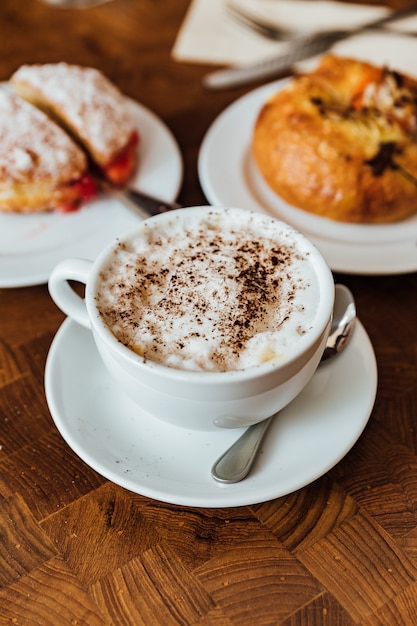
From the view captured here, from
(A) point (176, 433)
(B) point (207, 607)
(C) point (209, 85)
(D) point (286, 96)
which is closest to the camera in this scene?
(B) point (207, 607)

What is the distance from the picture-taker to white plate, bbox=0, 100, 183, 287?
46.3 inches

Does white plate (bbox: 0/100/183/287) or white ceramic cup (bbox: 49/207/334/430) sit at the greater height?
white ceramic cup (bbox: 49/207/334/430)

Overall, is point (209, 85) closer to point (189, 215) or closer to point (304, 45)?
point (304, 45)

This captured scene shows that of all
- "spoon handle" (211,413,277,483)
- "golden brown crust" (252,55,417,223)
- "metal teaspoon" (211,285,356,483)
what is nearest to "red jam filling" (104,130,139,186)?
"golden brown crust" (252,55,417,223)

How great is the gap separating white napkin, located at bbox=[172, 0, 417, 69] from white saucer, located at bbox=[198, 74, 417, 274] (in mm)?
272

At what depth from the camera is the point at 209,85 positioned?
161 centimetres

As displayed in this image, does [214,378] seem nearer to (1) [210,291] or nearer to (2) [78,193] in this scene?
(1) [210,291]

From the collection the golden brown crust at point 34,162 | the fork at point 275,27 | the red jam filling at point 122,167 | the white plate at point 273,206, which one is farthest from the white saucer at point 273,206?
the fork at point 275,27

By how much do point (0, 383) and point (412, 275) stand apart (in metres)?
0.68

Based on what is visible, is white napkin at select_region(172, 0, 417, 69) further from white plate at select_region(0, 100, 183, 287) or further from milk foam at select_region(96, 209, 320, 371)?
milk foam at select_region(96, 209, 320, 371)

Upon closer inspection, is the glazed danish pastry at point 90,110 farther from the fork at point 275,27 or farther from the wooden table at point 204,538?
the fork at point 275,27

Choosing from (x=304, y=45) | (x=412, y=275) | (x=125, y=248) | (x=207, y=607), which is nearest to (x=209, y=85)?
(x=304, y=45)

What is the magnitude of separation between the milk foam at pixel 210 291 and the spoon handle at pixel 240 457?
116mm

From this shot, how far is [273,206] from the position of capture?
1.32 meters
